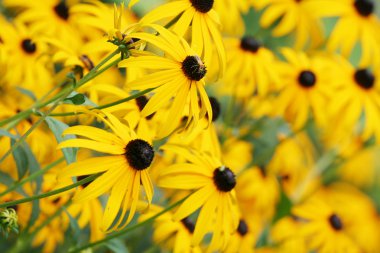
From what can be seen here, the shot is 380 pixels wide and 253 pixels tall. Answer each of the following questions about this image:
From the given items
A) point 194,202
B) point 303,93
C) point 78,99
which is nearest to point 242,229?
point 194,202

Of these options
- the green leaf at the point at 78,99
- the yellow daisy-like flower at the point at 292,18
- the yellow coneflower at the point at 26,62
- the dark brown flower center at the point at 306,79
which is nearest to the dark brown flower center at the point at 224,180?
the green leaf at the point at 78,99

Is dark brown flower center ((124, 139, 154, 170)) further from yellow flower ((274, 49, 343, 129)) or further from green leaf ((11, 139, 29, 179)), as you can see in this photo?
yellow flower ((274, 49, 343, 129))

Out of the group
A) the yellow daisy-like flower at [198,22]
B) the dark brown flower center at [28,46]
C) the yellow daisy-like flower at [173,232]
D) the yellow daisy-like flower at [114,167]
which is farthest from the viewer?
the dark brown flower center at [28,46]

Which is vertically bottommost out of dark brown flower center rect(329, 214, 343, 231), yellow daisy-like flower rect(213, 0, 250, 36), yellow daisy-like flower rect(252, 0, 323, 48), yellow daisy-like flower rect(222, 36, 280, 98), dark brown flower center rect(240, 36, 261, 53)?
dark brown flower center rect(329, 214, 343, 231)

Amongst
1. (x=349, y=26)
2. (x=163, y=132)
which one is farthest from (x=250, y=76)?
(x=163, y=132)

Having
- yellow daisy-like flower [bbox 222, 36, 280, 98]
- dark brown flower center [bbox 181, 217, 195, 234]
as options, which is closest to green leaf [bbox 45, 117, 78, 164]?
dark brown flower center [bbox 181, 217, 195, 234]

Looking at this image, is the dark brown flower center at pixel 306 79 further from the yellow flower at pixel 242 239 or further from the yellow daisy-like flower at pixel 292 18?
the yellow flower at pixel 242 239

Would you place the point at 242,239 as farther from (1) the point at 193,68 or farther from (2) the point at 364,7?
(2) the point at 364,7
